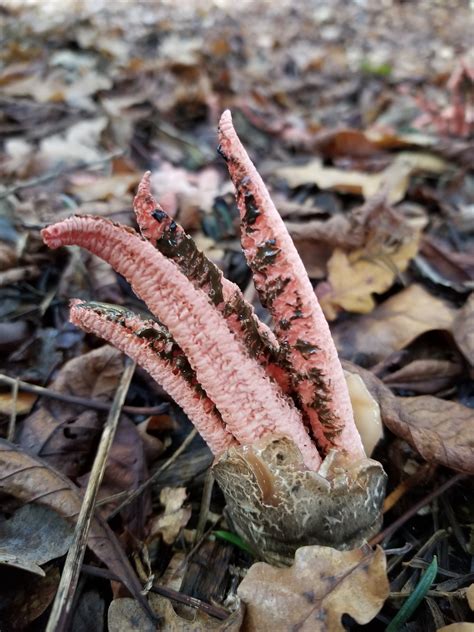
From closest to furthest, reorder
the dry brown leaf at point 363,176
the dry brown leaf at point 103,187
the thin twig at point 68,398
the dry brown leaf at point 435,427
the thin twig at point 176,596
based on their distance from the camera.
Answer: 1. the thin twig at point 176,596
2. the dry brown leaf at point 435,427
3. the thin twig at point 68,398
4. the dry brown leaf at point 103,187
5. the dry brown leaf at point 363,176

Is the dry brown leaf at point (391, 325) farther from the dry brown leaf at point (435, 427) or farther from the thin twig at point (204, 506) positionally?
the thin twig at point (204, 506)

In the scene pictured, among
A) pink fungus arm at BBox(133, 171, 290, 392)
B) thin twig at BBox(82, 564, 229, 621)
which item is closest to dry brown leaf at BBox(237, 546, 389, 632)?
thin twig at BBox(82, 564, 229, 621)

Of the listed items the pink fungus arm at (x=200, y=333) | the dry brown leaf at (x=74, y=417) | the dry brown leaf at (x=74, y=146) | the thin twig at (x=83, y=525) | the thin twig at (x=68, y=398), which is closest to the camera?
the pink fungus arm at (x=200, y=333)

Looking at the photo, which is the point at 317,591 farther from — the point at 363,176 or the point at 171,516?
the point at 363,176

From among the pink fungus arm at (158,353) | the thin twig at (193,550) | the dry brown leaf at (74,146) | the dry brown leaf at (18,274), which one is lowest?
the thin twig at (193,550)

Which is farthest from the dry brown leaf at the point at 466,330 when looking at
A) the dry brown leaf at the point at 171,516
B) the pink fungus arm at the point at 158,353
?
the dry brown leaf at the point at 171,516

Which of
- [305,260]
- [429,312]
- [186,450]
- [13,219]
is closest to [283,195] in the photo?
[305,260]

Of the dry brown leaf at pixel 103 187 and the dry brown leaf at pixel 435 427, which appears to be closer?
the dry brown leaf at pixel 435 427
